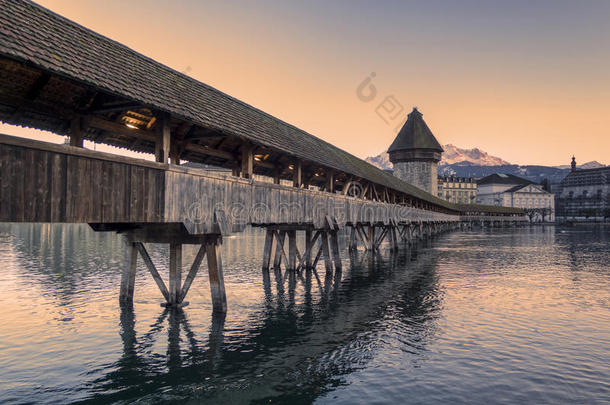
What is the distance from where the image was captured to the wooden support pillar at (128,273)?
→ 14297mm

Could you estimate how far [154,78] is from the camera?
11.6 metres

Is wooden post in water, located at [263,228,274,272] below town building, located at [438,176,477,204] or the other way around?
below

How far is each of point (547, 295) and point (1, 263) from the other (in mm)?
31857

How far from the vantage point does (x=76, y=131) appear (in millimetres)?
10180

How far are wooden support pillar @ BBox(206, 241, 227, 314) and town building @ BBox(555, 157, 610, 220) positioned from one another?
133 m

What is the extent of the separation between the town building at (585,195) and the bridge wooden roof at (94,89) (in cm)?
13434

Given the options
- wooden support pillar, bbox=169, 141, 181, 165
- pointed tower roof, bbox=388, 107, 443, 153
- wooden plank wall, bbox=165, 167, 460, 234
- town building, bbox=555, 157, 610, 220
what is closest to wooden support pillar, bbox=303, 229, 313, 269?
wooden plank wall, bbox=165, 167, 460, 234

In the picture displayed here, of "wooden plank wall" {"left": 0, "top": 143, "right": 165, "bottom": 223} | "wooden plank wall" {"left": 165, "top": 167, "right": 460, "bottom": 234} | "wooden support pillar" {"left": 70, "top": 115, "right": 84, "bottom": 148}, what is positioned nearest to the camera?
"wooden plank wall" {"left": 0, "top": 143, "right": 165, "bottom": 223}

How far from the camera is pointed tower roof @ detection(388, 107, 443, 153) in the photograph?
78.4m

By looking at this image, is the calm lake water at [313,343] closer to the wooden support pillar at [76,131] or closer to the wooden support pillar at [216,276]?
the wooden support pillar at [216,276]

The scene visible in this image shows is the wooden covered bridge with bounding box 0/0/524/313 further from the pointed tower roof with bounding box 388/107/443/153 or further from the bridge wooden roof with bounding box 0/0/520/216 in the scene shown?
the pointed tower roof with bounding box 388/107/443/153

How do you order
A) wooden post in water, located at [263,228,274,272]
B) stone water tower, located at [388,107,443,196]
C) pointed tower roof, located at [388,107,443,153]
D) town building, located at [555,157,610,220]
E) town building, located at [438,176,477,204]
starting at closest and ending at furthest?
wooden post in water, located at [263,228,274,272] → stone water tower, located at [388,107,443,196] → pointed tower roof, located at [388,107,443,153] → town building, located at [555,157,610,220] → town building, located at [438,176,477,204]

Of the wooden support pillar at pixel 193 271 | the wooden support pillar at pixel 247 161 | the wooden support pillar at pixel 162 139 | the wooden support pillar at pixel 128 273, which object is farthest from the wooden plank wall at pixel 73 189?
the wooden support pillar at pixel 128 273

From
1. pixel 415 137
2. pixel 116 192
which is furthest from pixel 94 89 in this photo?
pixel 415 137
